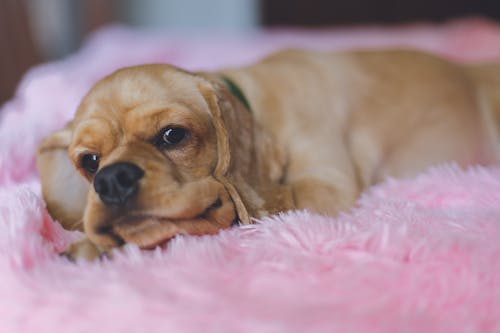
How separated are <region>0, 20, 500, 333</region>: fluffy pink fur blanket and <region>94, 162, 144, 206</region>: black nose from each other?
0.11 metres

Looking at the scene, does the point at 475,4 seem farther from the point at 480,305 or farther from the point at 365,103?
the point at 480,305

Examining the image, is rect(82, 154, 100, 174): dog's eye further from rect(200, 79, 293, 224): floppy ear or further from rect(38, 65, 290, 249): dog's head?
rect(200, 79, 293, 224): floppy ear

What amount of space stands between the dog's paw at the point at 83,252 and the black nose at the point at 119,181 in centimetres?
11

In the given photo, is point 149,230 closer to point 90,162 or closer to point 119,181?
point 119,181

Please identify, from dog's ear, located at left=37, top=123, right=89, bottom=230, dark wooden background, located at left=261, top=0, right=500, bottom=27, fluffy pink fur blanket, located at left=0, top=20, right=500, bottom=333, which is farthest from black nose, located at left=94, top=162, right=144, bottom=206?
dark wooden background, located at left=261, top=0, right=500, bottom=27

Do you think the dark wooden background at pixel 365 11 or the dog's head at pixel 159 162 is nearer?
the dog's head at pixel 159 162

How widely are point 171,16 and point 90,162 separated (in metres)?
4.42

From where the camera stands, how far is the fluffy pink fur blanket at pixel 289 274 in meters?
0.83

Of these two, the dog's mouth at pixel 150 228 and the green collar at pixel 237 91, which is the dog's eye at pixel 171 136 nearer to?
the dog's mouth at pixel 150 228

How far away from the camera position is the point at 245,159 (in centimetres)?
134

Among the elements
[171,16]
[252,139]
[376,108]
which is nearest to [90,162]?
[252,139]

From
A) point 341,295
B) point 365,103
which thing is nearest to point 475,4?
point 365,103

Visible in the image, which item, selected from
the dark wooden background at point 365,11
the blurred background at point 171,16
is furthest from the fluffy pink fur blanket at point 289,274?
the dark wooden background at point 365,11

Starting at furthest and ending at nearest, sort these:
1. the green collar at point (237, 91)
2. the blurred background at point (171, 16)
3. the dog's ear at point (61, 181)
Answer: the blurred background at point (171, 16) → the green collar at point (237, 91) → the dog's ear at point (61, 181)
